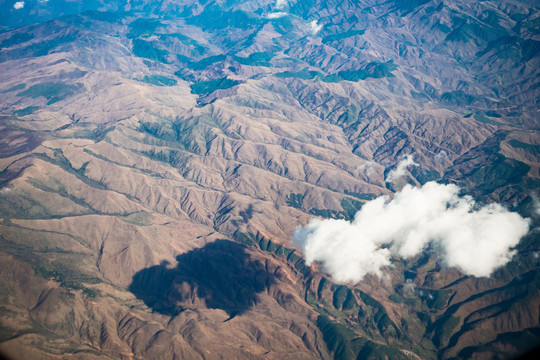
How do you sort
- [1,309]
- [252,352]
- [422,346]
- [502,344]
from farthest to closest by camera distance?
[422,346] → [502,344] → [252,352] → [1,309]

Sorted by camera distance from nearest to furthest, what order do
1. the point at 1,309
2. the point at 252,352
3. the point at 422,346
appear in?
the point at 1,309 → the point at 252,352 → the point at 422,346

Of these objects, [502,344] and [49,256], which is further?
[49,256]

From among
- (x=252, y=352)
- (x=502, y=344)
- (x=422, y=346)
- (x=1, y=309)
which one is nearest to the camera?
(x=1, y=309)

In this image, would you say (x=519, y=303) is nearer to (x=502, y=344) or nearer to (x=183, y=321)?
(x=502, y=344)

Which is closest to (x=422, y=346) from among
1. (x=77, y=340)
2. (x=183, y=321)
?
(x=183, y=321)

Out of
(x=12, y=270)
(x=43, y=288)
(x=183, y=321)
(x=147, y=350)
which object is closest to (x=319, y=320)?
(x=183, y=321)

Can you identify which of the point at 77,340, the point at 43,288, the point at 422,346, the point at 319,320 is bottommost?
the point at 422,346

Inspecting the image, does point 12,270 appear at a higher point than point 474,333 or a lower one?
higher

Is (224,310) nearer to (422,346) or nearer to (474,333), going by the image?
(422,346)

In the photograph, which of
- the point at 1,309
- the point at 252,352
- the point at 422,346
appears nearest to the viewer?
the point at 1,309
